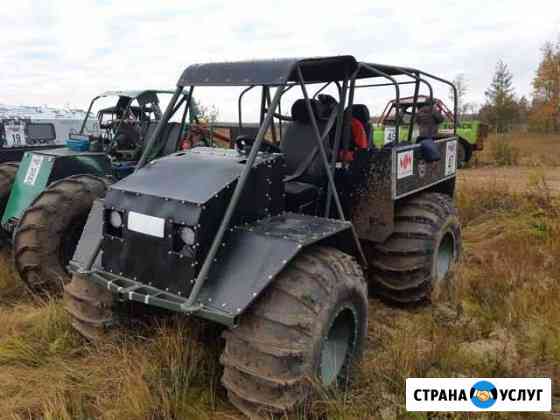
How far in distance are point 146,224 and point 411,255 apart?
7.67 feet

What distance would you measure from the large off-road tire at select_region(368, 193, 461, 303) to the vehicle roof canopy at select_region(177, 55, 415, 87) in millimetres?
1365

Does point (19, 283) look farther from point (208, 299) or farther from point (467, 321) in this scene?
point (467, 321)

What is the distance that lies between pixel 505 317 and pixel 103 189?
3.74 m

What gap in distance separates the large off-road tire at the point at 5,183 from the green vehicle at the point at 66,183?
0.01 m

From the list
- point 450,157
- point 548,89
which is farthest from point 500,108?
point 450,157

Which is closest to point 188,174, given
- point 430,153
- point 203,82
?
point 203,82

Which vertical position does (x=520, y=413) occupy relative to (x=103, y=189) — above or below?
below

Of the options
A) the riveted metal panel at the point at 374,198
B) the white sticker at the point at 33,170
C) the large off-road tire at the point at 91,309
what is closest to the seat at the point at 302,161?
the riveted metal panel at the point at 374,198

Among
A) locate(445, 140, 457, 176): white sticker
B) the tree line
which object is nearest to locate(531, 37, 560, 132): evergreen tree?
the tree line

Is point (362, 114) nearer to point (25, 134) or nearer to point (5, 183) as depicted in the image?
point (5, 183)

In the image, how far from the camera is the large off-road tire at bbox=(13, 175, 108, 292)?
177 inches

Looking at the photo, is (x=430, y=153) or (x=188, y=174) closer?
(x=188, y=174)

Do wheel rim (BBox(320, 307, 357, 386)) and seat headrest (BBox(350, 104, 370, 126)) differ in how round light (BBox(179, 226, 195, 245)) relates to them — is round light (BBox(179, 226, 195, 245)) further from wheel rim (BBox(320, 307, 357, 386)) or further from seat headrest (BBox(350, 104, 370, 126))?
seat headrest (BBox(350, 104, 370, 126))

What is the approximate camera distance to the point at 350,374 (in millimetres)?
3223
